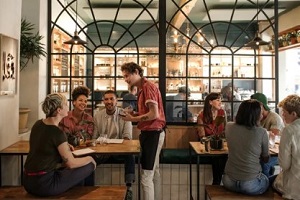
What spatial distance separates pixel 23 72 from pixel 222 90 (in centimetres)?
293

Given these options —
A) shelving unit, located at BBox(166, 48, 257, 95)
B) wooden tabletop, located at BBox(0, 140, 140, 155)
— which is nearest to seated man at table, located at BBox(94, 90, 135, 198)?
wooden tabletop, located at BBox(0, 140, 140, 155)

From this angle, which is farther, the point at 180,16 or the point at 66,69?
the point at 180,16

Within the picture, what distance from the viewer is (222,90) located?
195 inches

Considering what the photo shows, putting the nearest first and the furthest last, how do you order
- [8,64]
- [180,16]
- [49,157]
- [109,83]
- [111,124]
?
[49,157]
[8,64]
[111,124]
[109,83]
[180,16]

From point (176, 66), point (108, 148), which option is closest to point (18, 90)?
Result: point (108, 148)

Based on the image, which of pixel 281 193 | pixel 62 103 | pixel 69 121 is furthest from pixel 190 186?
pixel 62 103

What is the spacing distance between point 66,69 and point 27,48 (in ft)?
3.05

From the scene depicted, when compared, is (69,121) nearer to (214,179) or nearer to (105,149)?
(105,149)

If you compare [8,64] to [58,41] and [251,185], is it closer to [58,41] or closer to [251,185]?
[58,41]

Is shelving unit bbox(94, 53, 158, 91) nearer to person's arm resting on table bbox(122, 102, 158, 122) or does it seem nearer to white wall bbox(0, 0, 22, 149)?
white wall bbox(0, 0, 22, 149)

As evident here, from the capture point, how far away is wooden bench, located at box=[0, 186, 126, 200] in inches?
99.3

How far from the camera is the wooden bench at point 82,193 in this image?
2.52 meters

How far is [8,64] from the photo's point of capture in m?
3.30

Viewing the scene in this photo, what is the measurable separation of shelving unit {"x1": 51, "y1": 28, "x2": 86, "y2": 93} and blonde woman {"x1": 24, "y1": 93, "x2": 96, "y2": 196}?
7.83 ft
